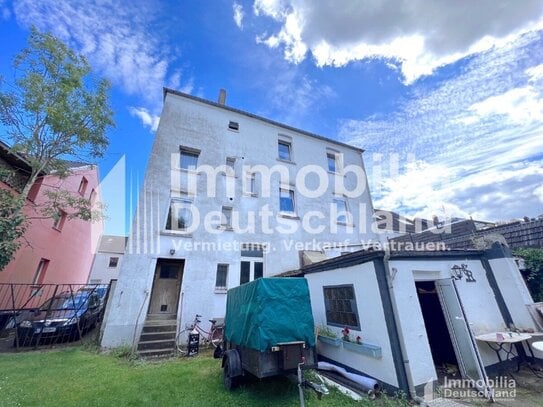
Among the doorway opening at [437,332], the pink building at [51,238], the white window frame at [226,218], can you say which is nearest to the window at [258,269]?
the white window frame at [226,218]

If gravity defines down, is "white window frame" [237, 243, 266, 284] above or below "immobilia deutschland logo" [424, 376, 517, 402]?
above

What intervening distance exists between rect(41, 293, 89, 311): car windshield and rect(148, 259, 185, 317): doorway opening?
3438mm

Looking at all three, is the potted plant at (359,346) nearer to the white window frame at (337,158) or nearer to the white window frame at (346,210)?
the white window frame at (346,210)

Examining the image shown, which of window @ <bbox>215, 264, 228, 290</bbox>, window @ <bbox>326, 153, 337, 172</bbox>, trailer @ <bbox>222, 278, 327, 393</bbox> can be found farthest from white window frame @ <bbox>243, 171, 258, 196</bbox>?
trailer @ <bbox>222, 278, 327, 393</bbox>

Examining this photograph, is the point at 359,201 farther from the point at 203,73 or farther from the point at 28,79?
the point at 28,79

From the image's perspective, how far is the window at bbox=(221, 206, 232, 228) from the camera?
11.6 meters

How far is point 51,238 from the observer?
13.8 metres

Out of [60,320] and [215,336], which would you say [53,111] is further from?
[215,336]

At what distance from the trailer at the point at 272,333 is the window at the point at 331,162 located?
12.7 metres

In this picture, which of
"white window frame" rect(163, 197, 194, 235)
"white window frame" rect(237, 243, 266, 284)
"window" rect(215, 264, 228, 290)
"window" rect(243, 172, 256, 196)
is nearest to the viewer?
"white window frame" rect(163, 197, 194, 235)

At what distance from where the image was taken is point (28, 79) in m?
8.93

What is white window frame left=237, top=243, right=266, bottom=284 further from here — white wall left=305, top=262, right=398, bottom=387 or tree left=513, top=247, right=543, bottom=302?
tree left=513, top=247, right=543, bottom=302

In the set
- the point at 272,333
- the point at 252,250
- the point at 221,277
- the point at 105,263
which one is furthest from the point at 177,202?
the point at 105,263

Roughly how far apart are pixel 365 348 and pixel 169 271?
8714 mm
